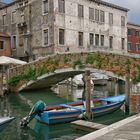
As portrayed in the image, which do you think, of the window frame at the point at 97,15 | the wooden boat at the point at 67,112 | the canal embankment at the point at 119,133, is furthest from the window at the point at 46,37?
the canal embankment at the point at 119,133

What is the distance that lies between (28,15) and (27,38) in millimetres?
1858

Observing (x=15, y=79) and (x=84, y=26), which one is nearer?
(x=15, y=79)

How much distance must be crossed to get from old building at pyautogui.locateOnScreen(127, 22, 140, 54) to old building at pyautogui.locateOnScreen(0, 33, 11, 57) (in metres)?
15.4

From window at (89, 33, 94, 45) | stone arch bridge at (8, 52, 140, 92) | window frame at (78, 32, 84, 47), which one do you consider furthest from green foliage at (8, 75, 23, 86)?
window at (89, 33, 94, 45)

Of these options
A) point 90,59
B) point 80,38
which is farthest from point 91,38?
point 90,59

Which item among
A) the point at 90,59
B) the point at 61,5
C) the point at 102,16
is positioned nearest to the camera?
the point at 90,59

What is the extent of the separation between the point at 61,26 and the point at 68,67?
5.77 meters

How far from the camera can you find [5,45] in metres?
25.2

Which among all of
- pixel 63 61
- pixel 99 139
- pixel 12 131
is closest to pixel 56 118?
pixel 12 131

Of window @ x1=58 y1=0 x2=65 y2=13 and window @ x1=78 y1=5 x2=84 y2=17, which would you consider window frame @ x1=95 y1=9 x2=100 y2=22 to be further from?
window @ x1=58 y1=0 x2=65 y2=13

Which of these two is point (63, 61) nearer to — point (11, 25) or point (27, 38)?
point (27, 38)

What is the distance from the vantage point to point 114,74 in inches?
591

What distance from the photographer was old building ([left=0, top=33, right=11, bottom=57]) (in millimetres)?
24938

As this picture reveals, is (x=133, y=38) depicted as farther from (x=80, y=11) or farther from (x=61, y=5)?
(x=61, y=5)
